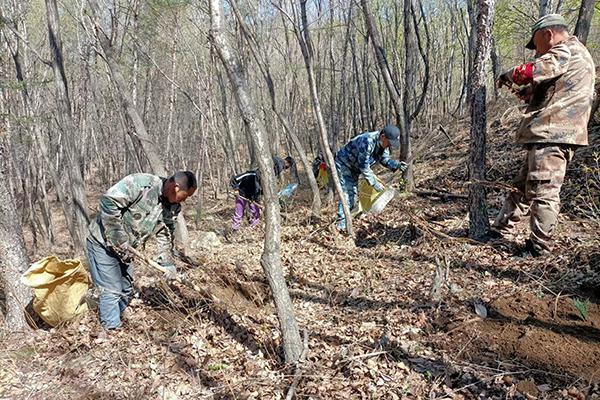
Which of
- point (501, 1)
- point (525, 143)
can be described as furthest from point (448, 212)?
point (501, 1)

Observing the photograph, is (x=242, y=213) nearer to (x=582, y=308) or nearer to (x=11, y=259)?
(x=11, y=259)

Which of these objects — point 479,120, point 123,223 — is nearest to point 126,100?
point 123,223

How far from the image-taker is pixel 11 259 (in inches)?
145

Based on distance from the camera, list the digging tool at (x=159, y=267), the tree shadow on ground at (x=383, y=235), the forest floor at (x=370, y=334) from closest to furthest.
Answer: the forest floor at (x=370, y=334)
the digging tool at (x=159, y=267)
the tree shadow on ground at (x=383, y=235)

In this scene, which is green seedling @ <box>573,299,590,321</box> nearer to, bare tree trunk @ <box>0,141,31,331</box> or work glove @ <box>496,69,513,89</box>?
work glove @ <box>496,69,513,89</box>

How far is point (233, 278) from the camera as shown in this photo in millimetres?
4348

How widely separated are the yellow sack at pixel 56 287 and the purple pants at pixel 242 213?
12.3 ft

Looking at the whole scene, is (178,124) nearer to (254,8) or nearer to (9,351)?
(254,8)

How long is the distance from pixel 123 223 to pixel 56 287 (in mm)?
828

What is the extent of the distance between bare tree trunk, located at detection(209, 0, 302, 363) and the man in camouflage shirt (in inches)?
45.6

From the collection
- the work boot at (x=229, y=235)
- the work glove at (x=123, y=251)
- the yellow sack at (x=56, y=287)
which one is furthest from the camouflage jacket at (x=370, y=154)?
the yellow sack at (x=56, y=287)

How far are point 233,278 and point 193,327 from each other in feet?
2.63

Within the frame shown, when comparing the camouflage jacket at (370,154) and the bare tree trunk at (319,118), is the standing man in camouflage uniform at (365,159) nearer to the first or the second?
the camouflage jacket at (370,154)

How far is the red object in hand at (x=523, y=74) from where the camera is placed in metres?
3.18
